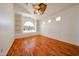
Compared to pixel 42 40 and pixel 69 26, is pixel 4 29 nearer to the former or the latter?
pixel 69 26

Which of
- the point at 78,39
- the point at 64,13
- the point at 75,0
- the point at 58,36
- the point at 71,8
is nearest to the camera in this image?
the point at 75,0

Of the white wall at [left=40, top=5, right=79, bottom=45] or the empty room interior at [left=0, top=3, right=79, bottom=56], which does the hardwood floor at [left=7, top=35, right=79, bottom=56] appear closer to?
the empty room interior at [left=0, top=3, right=79, bottom=56]

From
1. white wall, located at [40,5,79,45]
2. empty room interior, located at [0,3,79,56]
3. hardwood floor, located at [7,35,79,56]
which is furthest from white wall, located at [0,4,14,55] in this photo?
white wall, located at [40,5,79,45]

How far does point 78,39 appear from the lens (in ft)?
16.1

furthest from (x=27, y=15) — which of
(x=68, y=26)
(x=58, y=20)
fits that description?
(x=68, y=26)

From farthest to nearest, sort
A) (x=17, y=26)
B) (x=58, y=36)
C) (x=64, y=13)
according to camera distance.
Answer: (x=17, y=26) → (x=58, y=36) → (x=64, y=13)

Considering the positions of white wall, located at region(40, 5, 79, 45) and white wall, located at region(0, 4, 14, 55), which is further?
white wall, located at region(40, 5, 79, 45)

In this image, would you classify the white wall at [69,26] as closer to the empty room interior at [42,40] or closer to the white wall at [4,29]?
the empty room interior at [42,40]

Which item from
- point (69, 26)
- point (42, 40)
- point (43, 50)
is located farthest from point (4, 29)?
point (42, 40)

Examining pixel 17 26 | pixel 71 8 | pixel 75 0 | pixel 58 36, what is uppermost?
pixel 71 8

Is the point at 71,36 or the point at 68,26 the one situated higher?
the point at 68,26

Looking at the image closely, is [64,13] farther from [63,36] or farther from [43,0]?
[43,0]

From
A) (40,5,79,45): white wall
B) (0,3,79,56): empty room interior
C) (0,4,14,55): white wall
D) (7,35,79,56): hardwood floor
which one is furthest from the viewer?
(40,5,79,45): white wall

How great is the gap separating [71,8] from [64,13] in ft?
2.62
